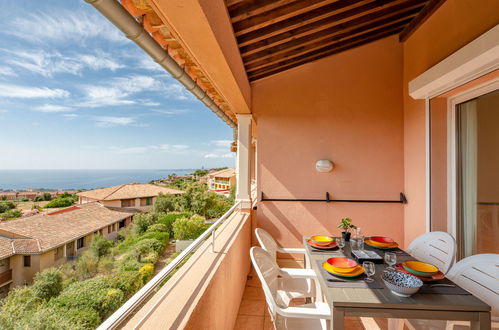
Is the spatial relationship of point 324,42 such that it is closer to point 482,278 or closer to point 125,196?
point 482,278

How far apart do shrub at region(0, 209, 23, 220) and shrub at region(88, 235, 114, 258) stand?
2.59 ft

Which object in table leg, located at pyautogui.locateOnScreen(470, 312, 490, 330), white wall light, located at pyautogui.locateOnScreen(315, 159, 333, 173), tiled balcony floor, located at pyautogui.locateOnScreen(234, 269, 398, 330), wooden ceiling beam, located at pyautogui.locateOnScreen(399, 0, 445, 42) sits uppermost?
wooden ceiling beam, located at pyautogui.locateOnScreen(399, 0, 445, 42)

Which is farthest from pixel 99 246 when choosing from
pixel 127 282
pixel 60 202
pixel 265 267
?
pixel 265 267

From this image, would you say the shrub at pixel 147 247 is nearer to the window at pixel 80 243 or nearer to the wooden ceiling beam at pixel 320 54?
the window at pixel 80 243

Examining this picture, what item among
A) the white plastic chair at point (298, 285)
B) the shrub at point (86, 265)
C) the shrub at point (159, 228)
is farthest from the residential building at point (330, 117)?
the shrub at point (159, 228)

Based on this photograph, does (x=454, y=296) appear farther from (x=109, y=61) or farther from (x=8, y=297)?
(x=109, y=61)

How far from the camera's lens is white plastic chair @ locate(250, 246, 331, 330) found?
1.36m

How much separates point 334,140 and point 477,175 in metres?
1.36

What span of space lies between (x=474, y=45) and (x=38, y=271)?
3.15m

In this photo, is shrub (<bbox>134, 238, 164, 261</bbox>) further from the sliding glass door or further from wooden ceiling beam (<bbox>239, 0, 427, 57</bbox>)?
the sliding glass door

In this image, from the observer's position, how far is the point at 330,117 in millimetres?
3135

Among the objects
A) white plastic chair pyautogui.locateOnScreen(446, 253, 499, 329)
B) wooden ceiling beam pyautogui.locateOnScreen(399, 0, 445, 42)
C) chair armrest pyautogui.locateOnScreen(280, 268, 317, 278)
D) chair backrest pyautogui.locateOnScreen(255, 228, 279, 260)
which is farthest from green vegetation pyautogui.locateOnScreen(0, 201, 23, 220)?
wooden ceiling beam pyautogui.locateOnScreen(399, 0, 445, 42)

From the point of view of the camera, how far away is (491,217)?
1911 millimetres

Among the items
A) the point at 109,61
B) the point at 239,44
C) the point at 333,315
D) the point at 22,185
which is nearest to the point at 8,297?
the point at 22,185
